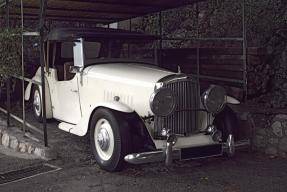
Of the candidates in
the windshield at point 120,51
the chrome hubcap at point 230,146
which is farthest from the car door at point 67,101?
the chrome hubcap at point 230,146

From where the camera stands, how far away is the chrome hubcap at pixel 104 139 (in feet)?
16.3

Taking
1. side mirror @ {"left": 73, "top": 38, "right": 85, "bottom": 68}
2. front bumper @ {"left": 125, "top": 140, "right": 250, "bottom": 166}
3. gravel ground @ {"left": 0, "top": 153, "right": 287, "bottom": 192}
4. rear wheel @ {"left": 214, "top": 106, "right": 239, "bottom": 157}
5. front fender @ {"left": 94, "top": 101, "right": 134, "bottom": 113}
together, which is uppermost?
side mirror @ {"left": 73, "top": 38, "right": 85, "bottom": 68}

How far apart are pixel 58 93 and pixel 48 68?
64cm

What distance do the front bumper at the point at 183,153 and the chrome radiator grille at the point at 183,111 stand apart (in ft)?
1.22

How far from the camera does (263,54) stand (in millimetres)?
7391

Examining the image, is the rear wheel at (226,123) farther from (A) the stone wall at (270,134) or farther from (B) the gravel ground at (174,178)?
(A) the stone wall at (270,134)

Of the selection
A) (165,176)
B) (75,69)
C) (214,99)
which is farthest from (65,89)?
(214,99)

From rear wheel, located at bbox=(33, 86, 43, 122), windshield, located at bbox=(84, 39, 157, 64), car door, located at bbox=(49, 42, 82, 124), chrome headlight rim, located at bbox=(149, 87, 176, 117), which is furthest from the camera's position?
rear wheel, located at bbox=(33, 86, 43, 122)

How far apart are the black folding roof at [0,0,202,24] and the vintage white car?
138 cm

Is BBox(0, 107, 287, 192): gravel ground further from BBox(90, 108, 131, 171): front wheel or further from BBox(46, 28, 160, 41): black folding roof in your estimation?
BBox(46, 28, 160, 41): black folding roof

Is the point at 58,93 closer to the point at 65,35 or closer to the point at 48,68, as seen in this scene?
the point at 48,68

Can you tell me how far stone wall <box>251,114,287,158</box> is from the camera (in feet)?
18.6

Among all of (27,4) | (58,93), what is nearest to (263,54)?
(58,93)

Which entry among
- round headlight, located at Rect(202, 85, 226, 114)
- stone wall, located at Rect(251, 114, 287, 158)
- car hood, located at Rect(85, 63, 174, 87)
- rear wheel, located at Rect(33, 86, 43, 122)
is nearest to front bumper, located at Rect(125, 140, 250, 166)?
round headlight, located at Rect(202, 85, 226, 114)
